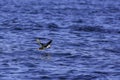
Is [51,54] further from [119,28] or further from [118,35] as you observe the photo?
[119,28]

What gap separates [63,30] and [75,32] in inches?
69.4

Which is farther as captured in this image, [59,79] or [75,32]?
[75,32]

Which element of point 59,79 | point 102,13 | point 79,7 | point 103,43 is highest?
point 79,7

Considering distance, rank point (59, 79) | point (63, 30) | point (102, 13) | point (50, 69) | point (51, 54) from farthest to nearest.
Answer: point (102, 13)
point (63, 30)
point (51, 54)
point (50, 69)
point (59, 79)

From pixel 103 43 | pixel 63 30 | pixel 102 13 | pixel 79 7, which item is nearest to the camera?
pixel 103 43

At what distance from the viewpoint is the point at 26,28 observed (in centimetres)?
4291

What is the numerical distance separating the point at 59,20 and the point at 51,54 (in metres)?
19.1

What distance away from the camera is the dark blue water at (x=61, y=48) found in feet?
83.9

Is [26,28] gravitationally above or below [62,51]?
above

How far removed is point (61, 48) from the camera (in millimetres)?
32594

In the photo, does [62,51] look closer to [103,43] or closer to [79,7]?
[103,43]

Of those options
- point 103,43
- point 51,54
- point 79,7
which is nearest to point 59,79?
point 51,54

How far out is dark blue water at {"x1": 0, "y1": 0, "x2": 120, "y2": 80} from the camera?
83.9 feet

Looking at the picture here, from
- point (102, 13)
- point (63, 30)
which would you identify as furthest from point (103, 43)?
point (102, 13)
